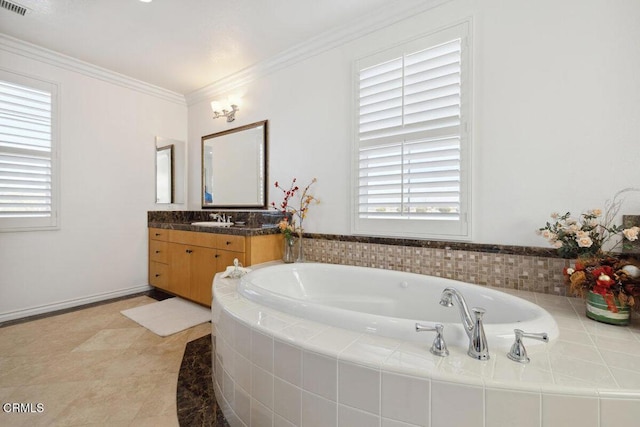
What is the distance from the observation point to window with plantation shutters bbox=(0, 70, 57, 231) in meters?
2.54

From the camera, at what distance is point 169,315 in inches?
107

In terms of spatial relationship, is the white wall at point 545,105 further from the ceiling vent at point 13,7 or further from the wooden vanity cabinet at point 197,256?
the ceiling vent at point 13,7

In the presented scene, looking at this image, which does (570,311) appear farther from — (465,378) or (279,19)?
(279,19)

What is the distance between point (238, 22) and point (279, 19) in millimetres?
338

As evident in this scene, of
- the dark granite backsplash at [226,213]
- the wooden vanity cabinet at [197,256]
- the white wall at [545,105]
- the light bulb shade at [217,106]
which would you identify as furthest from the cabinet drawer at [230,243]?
the white wall at [545,105]

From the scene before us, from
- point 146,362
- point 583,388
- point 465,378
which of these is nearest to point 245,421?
point 465,378

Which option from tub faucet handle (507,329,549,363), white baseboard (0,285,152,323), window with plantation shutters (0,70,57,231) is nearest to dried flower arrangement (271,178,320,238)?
tub faucet handle (507,329,549,363)

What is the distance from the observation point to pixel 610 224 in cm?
150

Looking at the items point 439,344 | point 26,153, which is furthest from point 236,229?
point 26,153

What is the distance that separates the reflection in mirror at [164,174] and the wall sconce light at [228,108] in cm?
90

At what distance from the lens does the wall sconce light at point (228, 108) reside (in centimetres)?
325

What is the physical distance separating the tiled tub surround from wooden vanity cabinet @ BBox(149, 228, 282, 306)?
1225 mm

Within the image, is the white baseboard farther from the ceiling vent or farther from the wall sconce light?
the ceiling vent

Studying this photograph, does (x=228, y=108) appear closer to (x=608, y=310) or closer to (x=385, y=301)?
(x=385, y=301)
